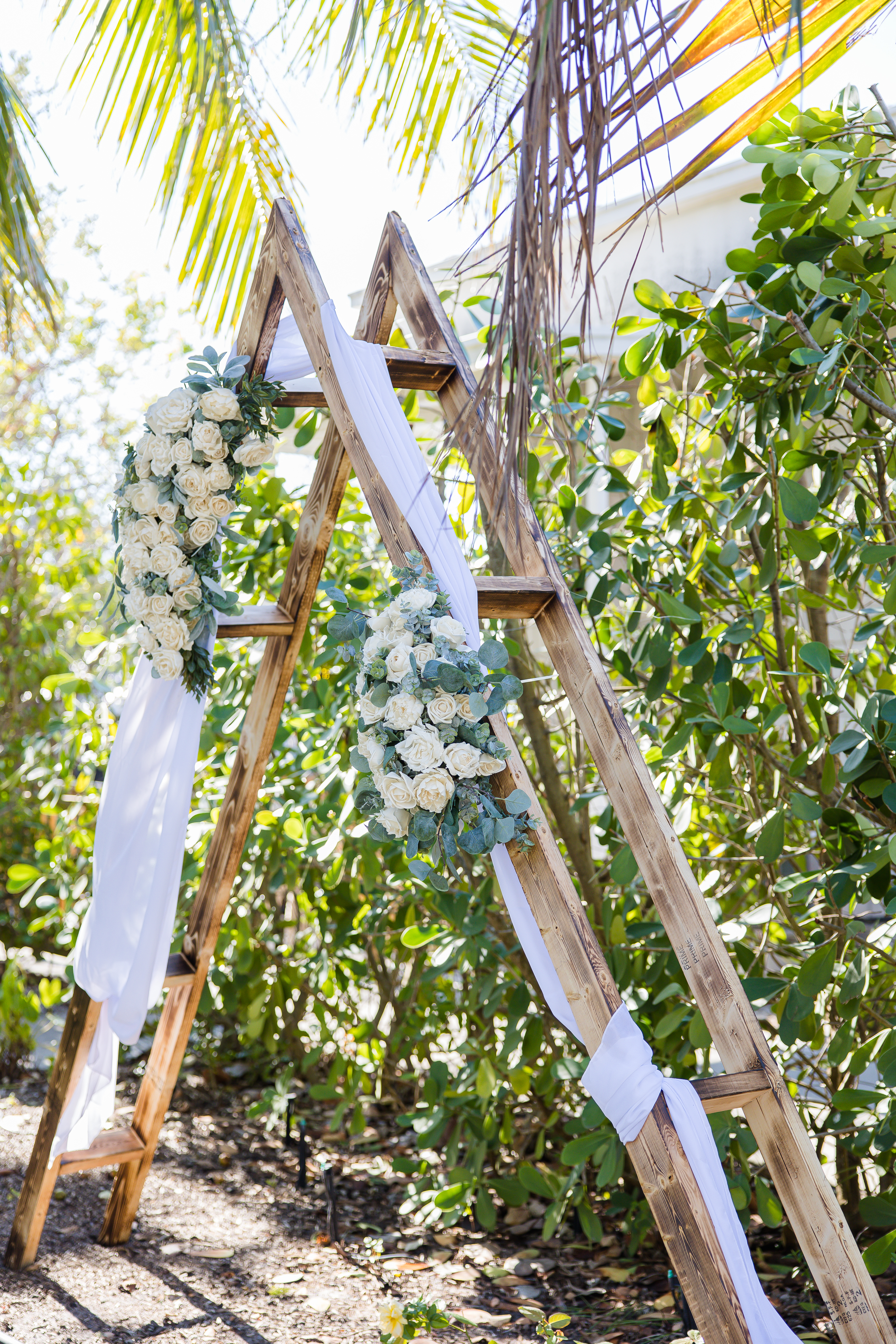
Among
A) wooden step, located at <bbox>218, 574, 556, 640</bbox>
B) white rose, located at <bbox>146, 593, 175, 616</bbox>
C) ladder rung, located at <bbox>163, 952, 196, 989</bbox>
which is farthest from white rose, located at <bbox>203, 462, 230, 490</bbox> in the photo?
ladder rung, located at <bbox>163, 952, 196, 989</bbox>

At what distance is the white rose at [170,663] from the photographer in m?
2.19

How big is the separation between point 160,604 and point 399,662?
87cm

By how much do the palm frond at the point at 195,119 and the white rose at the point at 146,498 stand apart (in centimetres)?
133

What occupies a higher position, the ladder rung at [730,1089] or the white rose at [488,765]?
the white rose at [488,765]

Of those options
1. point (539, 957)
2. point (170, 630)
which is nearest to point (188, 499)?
point (170, 630)

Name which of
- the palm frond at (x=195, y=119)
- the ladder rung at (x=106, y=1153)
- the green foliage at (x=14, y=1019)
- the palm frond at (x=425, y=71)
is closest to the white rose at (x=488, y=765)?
the ladder rung at (x=106, y=1153)

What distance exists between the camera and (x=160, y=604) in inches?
85.8

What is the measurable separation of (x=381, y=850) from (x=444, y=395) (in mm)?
1282

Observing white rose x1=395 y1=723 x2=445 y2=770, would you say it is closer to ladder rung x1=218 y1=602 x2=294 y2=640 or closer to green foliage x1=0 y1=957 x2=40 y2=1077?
ladder rung x1=218 y1=602 x2=294 y2=640

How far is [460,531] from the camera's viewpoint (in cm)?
238

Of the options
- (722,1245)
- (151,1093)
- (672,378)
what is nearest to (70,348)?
(672,378)

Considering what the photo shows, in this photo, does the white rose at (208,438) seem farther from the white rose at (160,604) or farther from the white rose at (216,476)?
Result: the white rose at (160,604)

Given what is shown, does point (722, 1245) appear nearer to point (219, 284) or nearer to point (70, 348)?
point (219, 284)

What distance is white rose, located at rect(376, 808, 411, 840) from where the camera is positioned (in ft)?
4.93
